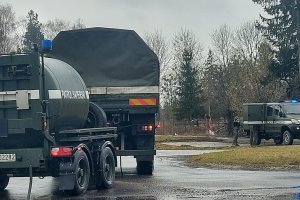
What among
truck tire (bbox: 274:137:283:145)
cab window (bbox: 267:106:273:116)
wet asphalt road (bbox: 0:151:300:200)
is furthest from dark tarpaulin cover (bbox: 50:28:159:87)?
truck tire (bbox: 274:137:283:145)

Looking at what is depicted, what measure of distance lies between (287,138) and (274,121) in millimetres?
1241

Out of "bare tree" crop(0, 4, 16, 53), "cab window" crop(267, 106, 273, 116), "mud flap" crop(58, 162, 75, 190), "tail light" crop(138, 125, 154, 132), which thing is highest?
"bare tree" crop(0, 4, 16, 53)

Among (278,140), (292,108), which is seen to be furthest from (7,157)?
(278,140)

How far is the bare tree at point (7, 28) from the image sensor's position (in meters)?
68.8

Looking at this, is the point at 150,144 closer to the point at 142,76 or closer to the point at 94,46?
the point at 142,76

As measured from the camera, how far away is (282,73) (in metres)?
49.7

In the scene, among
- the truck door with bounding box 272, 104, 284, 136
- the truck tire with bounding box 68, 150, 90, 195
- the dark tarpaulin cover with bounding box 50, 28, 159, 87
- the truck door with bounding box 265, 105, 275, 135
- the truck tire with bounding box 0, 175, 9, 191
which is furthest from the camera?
the truck door with bounding box 265, 105, 275, 135

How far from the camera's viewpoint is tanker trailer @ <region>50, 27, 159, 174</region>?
16.1 m

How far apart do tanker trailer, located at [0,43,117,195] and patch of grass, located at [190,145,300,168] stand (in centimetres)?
789

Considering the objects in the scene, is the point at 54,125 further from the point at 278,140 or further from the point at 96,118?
the point at 278,140

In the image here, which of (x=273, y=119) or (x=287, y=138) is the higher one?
(x=273, y=119)

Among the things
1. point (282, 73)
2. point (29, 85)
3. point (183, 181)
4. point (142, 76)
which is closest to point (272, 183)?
point (183, 181)

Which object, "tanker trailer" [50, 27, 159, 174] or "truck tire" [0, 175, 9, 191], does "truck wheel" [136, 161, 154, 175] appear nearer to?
"tanker trailer" [50, 27, 159, 174]

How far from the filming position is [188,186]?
44.5 ft
